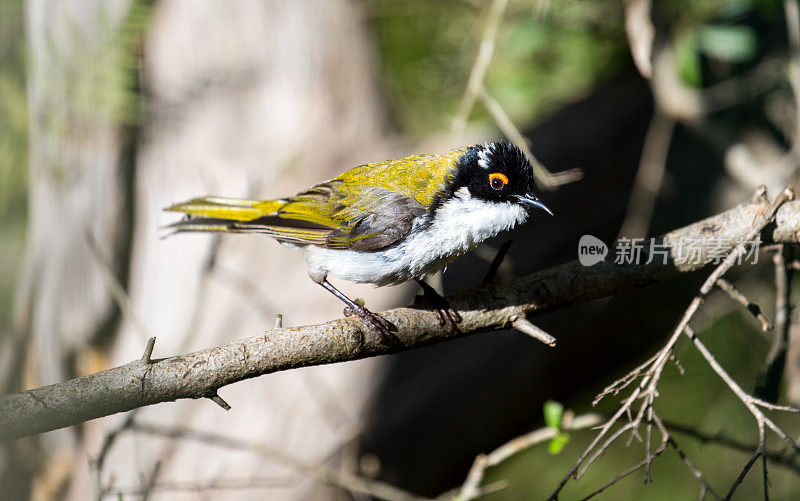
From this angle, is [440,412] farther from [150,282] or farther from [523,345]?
[150,282]

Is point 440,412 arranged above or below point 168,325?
below

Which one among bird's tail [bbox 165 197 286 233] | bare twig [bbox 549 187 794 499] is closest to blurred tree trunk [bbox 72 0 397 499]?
bird's tail [bbox 165 197 286 233]

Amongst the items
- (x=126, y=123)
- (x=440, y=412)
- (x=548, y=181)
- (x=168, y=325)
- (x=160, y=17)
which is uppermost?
(x=160, y=17)

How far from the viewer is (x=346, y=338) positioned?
241cm

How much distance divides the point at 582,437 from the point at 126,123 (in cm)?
425

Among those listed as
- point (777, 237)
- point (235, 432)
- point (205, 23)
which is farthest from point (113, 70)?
point (777, 237)

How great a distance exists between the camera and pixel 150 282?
5266mm

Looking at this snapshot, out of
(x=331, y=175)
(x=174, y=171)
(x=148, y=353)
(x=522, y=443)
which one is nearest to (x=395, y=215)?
(x=148, y=353)

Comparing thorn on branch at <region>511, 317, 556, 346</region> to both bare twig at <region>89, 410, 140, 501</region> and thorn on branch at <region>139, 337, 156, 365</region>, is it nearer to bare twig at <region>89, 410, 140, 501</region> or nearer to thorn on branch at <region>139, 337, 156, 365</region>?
thorn on branch at <region>139, 337, 156, 365</region>

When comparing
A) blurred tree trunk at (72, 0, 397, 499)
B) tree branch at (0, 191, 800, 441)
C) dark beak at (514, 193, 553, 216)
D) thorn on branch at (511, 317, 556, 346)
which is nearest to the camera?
tree branch at (0, 191, 800, 441)

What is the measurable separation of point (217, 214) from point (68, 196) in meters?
2.54

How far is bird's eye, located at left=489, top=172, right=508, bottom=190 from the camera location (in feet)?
8.72

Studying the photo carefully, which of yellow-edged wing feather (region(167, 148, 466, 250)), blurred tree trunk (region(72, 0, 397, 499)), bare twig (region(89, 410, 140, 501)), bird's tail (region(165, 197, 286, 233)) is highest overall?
blurred tree trunk (region(72, 0, 397, 499))

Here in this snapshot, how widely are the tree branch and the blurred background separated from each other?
4.69ft
